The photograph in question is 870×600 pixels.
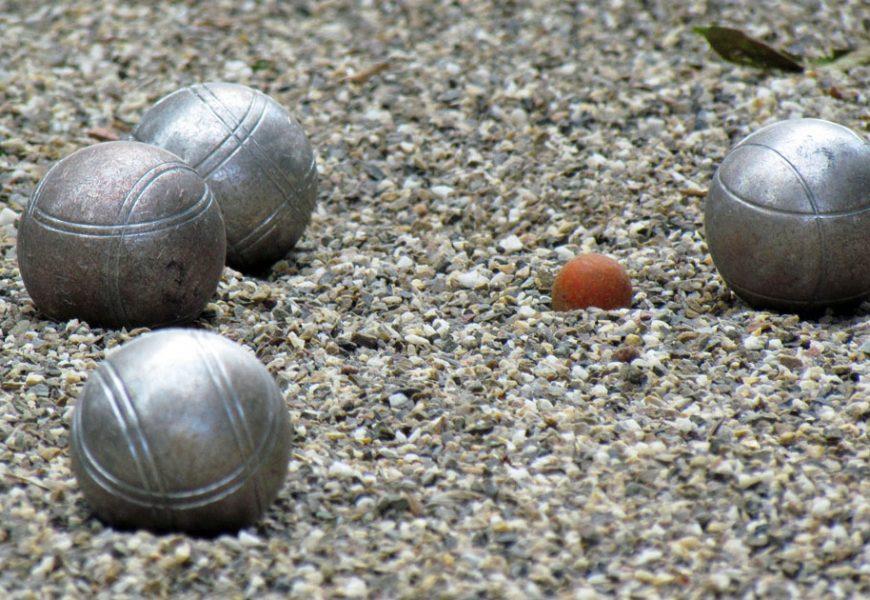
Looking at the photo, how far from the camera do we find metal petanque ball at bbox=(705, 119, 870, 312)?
19.1ft

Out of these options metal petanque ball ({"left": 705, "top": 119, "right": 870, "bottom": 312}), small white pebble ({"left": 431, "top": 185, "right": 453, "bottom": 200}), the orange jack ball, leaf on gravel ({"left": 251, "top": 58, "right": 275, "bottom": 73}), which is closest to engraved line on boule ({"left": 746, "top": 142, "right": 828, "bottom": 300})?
metal petanque ball ({"left": 705, "top": 119, "right": 870, "bottom": 312})

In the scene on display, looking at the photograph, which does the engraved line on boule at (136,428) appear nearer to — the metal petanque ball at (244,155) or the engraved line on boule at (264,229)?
the metal petanque ball at (244,155)

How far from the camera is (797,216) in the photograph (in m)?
5.80

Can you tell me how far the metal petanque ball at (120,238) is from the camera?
5602 mm


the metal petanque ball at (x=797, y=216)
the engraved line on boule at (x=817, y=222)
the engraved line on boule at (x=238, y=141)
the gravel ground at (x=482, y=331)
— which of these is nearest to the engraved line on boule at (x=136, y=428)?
the gravel ground at (x=482, y=331)

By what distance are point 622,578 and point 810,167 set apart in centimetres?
265

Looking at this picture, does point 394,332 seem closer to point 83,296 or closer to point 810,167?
point 83,296

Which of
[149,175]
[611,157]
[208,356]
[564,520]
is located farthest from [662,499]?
[611,157]

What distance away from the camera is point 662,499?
181 inches

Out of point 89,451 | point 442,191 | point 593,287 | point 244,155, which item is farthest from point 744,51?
point 89,451

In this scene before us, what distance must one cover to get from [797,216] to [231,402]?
10.1 ft

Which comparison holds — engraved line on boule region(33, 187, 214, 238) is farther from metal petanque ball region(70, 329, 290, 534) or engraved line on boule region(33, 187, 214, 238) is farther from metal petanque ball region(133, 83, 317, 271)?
metal petanque ball region(70, 329, 290, 534)

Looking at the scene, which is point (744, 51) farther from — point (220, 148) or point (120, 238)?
point (120, 238)

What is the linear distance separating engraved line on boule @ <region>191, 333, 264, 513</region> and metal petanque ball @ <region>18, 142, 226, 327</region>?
1.58 meters
